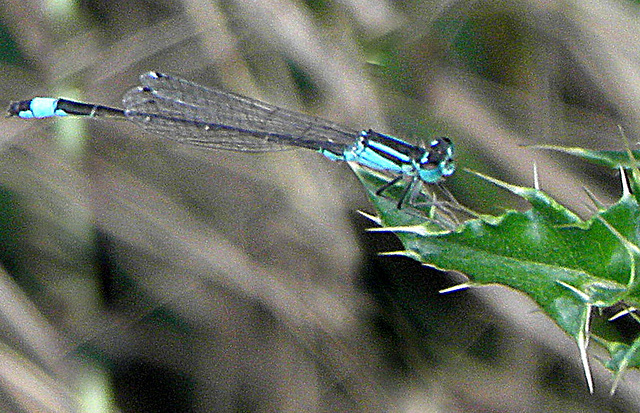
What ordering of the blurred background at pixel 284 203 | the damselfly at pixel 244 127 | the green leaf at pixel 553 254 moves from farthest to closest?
the blurred background at pixel 284 203, the damselfly at pixel 244 127, the green leaf at pixel 553 254

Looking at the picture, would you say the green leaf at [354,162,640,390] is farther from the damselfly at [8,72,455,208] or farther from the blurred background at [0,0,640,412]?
the blurred background at [0,0,640,412]

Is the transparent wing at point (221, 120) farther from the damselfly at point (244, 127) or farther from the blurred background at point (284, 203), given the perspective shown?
the blurred background at point (284, 203)

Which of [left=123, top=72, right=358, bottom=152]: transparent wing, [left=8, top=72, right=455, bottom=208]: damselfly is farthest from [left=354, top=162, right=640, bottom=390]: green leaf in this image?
[left=123, top=72, right=358, bottom=152]: transparent wing

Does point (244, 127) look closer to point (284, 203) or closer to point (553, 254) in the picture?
point (284, 203)

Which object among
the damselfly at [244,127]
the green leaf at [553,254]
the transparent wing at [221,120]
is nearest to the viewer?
the green leaf at [553,254]

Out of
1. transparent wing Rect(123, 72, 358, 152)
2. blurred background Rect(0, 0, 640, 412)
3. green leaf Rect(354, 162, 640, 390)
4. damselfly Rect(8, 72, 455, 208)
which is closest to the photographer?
green leaf Rect(354, 162, 640, 390)

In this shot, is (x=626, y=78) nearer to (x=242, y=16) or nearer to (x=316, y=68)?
(x=316, y=68)

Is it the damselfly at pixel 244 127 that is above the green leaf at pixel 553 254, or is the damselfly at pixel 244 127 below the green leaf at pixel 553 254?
above

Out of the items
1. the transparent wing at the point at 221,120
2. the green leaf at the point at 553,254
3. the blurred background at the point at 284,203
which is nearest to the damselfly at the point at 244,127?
the transparent wing at the point at 221,120
